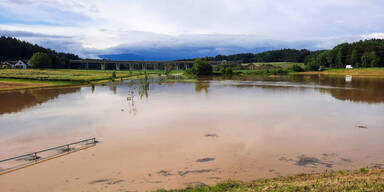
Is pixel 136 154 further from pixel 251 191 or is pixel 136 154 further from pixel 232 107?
pixel 232 107

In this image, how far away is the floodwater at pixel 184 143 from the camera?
1154 centimetres

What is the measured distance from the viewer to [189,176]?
1148cm

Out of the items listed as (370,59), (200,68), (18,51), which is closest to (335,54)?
(370,59)

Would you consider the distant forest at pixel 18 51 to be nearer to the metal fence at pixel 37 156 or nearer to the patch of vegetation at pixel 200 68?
the patch of vegetation at pixel 200 68

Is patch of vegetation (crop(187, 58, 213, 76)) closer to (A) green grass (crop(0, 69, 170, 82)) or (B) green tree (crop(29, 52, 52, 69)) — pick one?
(A) green grass (crop(0, 69, 170, 82))

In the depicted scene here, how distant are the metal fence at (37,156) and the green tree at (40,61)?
92.5 metres

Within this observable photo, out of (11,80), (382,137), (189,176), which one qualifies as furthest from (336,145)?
(11,80)

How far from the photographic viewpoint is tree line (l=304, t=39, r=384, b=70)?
3883 inches

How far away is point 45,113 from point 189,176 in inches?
797

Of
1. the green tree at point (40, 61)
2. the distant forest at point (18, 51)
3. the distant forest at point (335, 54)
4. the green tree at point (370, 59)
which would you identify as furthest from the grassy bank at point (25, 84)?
the green tree at point (370, 59)

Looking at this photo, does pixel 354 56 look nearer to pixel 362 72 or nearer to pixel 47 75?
pixel 362 72

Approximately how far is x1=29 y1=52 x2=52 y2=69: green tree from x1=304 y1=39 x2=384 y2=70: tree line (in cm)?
10334

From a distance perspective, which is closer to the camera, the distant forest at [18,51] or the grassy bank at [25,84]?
the grassy bank at [25,84]

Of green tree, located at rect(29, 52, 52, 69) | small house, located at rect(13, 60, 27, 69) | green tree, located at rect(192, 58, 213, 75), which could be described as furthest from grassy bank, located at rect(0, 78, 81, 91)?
green tree, located at rect(192, 58, 213, 75)
